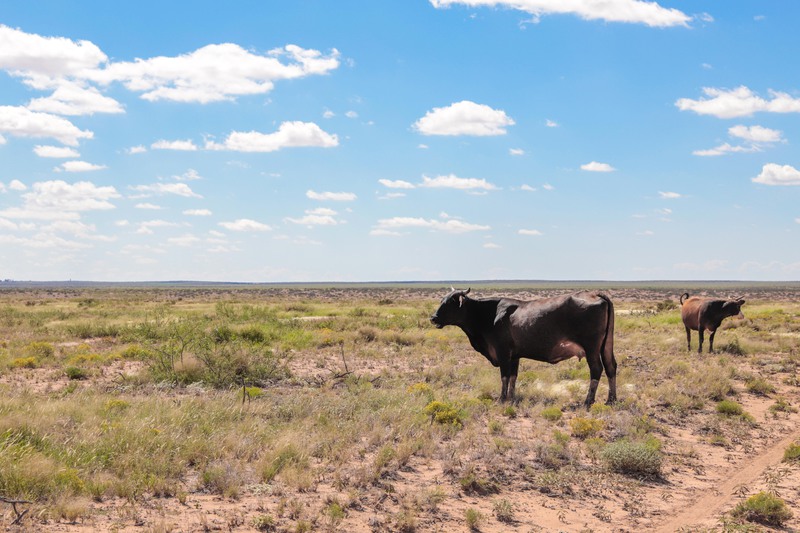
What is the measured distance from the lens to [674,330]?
1089 inches

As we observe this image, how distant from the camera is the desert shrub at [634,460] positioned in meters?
8.56

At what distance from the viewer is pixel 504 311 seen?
13.3 meters

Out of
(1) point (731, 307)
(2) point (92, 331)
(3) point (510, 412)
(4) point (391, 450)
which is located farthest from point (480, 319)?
(2) point (92, 331)

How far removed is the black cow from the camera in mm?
12281

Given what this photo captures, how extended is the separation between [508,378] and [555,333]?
1.45 meters

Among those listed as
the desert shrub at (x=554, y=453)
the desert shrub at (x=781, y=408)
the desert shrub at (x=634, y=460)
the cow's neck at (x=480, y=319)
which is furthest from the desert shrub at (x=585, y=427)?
the desert shrub at (x=781, y=408)

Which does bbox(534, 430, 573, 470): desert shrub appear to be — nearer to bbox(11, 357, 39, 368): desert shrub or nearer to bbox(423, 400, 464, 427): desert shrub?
bbox(423, 400, 464, 427): desert shrub

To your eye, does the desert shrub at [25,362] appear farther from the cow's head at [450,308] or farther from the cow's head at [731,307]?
the cow's head at [731,307]

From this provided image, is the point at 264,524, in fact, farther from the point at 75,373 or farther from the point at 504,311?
the point at 75,373

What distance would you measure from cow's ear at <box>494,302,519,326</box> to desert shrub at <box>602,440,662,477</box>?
459 cm

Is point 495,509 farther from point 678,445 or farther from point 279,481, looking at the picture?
point 678,445

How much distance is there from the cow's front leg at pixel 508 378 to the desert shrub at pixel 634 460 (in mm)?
3967

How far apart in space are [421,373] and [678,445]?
303 inches

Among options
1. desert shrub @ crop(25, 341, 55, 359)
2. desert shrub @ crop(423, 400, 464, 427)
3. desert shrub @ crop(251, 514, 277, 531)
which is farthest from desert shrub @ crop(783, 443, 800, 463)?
desert shrub @ crop(25, 341, 55, 359)
